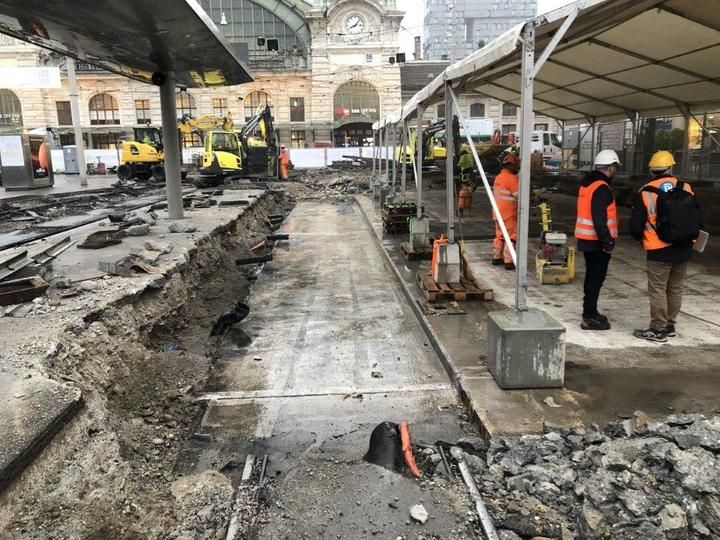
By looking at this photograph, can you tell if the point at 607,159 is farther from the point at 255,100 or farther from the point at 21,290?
the point at 255,100

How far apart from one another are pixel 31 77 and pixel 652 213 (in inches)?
1188

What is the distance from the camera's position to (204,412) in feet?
16.1

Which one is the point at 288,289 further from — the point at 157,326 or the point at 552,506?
the point at 552,506

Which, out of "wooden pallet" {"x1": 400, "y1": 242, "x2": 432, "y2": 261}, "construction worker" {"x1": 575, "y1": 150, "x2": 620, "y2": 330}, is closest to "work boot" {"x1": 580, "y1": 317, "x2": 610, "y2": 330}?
"construction worker" {"x1": 575, "y1": 150, "x2": 620, "y2": 330}

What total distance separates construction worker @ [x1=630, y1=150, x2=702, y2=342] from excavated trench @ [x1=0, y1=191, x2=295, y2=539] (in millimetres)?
4400

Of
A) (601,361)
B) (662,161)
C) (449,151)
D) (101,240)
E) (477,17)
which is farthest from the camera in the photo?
(477,17)

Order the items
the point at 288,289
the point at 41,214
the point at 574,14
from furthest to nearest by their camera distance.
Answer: the point at 41,214 → the point at 288,289 → the point at 574,14

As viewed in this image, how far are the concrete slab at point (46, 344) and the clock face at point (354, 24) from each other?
49.7 metres

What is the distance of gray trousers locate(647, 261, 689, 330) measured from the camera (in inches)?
211

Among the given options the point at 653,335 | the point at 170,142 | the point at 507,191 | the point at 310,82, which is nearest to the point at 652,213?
the point at 653,335

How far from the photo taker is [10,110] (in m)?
54.8

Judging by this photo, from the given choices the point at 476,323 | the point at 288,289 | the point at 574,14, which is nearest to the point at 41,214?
the point at 288,289

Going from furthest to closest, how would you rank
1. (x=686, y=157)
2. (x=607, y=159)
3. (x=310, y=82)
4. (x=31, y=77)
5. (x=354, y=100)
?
1. (x=354, y=100)
2. (x=310, y=82)
3. (x=31, y=77)
4. (x=686, y=157)
5. (x=607, y=159)

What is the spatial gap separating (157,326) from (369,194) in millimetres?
18791
